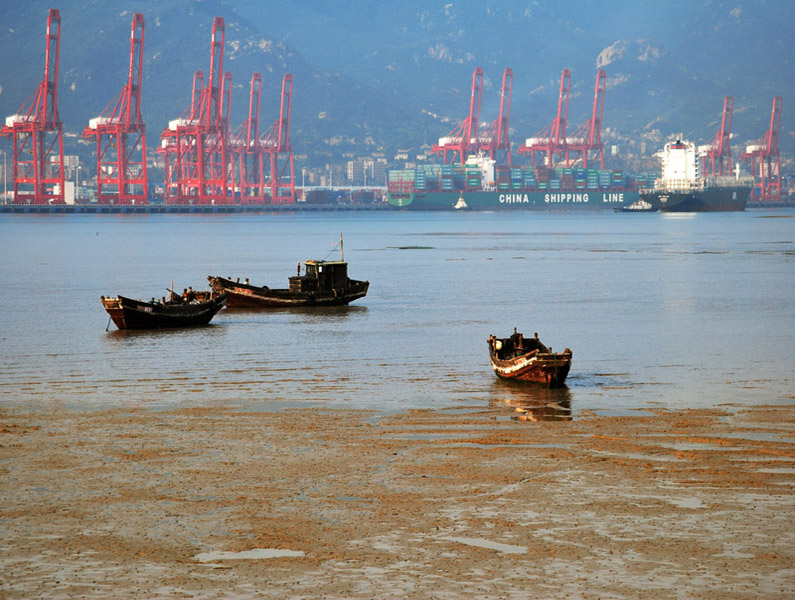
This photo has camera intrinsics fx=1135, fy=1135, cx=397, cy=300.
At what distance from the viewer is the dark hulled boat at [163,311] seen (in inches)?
1481

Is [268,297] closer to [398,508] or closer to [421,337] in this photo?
[421,337]

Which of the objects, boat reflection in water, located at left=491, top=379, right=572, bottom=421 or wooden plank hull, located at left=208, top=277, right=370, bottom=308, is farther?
wooden plank hull, located at left=208, top=277, right=370, bottom=308

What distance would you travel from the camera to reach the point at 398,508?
47.8 feet

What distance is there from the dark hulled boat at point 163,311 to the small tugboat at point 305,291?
5136 millimetres

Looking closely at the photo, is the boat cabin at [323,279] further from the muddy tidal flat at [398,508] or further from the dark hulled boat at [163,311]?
the muddy tidal flat at [398,508]

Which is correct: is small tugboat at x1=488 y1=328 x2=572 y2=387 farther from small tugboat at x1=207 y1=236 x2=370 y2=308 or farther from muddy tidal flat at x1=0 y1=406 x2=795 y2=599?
small tugboat at x1=207 y1=236 x2=370 y2=308

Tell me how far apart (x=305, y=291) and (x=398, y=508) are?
32.5m

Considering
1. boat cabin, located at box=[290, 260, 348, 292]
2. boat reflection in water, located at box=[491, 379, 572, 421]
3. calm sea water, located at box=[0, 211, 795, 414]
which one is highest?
boat cabin, located at box=[290, 260, 348, 292]

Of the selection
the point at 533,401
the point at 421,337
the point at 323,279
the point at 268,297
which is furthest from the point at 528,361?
the point at 323,279

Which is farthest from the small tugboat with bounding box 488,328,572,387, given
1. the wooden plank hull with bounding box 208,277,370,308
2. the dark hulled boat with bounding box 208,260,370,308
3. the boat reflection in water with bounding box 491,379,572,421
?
the wooden plank hull with bounding box 208,277,370,308

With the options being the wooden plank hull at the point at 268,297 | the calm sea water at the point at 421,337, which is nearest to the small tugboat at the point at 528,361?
the calm sea water at the point at 421,337

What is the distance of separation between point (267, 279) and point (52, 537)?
52.0m

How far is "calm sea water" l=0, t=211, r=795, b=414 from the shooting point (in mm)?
24109

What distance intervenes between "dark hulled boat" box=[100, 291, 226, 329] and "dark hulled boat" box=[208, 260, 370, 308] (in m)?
5.16
